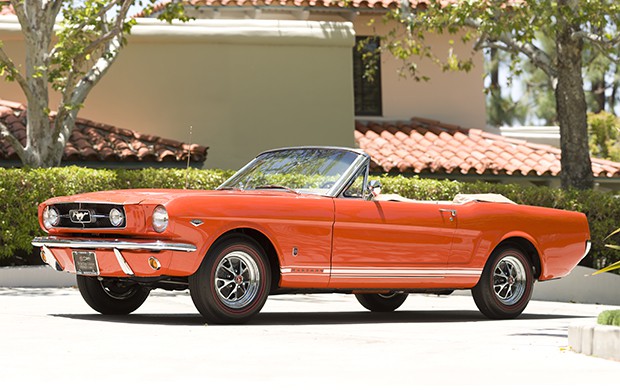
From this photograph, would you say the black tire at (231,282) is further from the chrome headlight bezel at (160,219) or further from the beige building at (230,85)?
the beige building at (230,85)

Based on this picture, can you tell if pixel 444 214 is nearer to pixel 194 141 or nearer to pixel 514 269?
pixel 514 269

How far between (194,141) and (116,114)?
5.36 feet

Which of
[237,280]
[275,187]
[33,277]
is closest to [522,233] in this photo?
[275,187]

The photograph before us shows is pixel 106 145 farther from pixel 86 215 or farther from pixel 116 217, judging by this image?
pixel 116 217

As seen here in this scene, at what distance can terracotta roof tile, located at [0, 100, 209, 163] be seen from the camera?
2131 cm

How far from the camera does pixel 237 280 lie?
36.0ft

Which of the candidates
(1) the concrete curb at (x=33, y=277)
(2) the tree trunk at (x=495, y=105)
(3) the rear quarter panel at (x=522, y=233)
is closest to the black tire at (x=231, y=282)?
(3) the rear quarter panel at (x=522, y=233)

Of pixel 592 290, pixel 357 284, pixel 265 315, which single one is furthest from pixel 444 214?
pixel 592 290

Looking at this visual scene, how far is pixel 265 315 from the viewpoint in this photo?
1272cm

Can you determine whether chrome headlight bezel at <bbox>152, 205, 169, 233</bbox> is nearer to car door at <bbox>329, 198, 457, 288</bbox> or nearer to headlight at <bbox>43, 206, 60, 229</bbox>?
headlight at <bbox>43, 206, 60, 229</bbox>

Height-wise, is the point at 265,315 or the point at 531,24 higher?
the point at 531,24

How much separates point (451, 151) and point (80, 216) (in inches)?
622

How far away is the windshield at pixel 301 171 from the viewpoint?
11.8 meters

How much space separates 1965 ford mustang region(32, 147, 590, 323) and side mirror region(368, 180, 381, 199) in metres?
0.01
